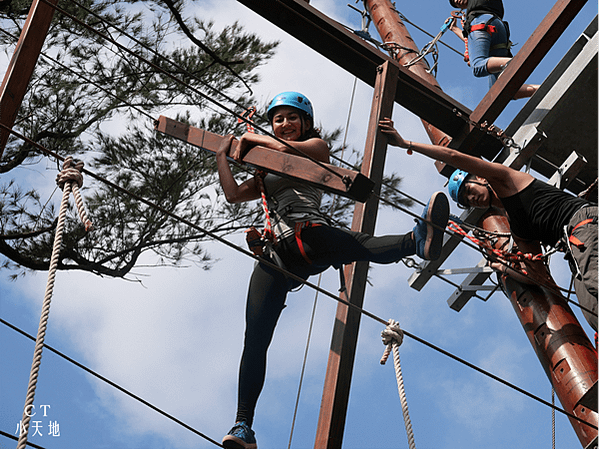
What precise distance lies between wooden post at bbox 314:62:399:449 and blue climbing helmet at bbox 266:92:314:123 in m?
0.37

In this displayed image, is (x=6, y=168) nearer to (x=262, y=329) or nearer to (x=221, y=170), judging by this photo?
(x=221, y=170)

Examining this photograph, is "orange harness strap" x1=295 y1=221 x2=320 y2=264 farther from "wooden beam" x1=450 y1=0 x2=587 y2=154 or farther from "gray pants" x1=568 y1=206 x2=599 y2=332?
"wooden beam" x1=450 y1=0 x2=587 y2=154

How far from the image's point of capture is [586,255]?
309 centimetres

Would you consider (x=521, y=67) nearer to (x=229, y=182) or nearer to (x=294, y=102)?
(x=294, y=102)

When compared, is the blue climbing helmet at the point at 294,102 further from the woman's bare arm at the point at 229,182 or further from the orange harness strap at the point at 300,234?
the orange harness strap at the point at 300,234

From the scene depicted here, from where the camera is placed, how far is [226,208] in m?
6.04

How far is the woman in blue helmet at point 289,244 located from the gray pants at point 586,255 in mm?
677

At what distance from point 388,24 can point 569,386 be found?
3.20 metres

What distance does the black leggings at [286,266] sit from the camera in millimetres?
3068

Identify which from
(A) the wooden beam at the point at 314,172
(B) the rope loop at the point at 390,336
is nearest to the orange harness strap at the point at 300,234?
(A) the wooden beam at the point at 314,172

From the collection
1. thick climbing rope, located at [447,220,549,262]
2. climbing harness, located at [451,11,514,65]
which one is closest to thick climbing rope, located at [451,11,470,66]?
climbing harness, located at [451,11,514,65]

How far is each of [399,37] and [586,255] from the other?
2814 mm

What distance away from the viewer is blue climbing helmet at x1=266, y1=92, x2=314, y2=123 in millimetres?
3457

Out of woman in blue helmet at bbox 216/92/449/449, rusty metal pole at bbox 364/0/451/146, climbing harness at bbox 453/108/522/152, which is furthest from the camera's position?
rusty metal pole at bbox 364/0/451/146
